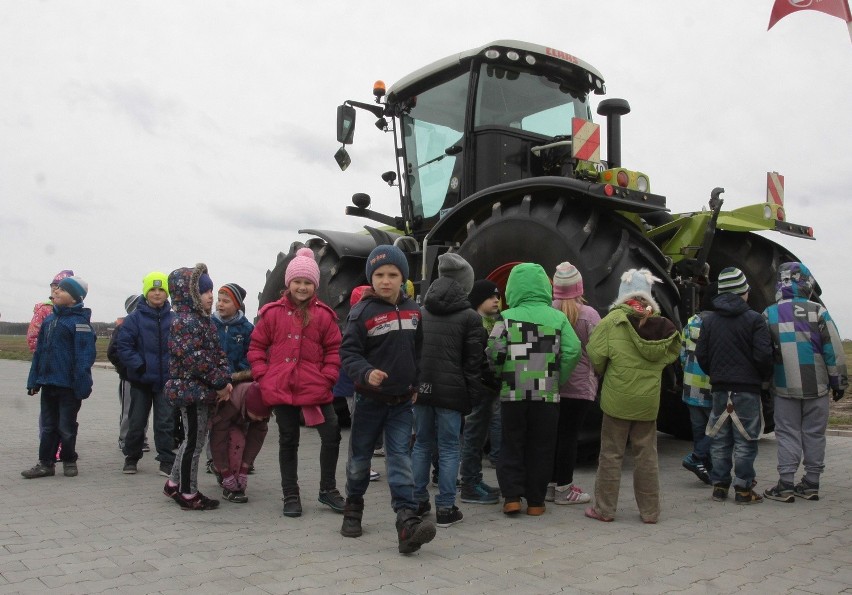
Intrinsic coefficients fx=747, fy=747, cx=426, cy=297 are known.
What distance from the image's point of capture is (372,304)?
13.5 feet

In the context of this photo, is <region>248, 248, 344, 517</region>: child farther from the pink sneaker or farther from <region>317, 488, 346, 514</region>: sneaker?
the pink sneaker

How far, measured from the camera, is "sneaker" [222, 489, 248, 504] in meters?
4.69

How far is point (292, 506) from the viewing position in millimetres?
4316

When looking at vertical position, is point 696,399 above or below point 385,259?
below

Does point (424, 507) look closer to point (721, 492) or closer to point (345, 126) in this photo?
point (721, 492)

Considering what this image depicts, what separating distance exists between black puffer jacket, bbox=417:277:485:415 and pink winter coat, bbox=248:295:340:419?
627mm

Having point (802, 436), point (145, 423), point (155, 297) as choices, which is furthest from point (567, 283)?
point (145, 423)

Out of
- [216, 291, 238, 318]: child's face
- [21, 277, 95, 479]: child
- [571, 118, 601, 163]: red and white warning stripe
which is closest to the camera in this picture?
[216, 291, 238, 318]: child's face

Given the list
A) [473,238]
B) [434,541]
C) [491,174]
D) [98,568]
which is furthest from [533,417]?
[491,174]

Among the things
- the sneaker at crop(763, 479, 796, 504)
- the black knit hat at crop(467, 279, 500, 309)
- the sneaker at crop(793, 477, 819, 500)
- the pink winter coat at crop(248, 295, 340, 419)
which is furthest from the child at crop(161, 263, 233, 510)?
the sneaker at crop(793, 477, 819, 500)

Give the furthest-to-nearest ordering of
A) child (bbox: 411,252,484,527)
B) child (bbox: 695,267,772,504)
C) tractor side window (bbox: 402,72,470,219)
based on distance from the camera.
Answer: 1. tractor side window (bbox: 402,72,470,219)
2. child (bbox: 695,267,772,504)
3. child (bbox: 411,252,484,527)

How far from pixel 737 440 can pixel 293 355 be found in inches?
113

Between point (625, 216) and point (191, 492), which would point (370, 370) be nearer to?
point (191, 492)

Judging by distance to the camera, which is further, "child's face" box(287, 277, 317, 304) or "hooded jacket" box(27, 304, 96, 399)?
"hooded jacket" box(27, 304, 96, 399)
